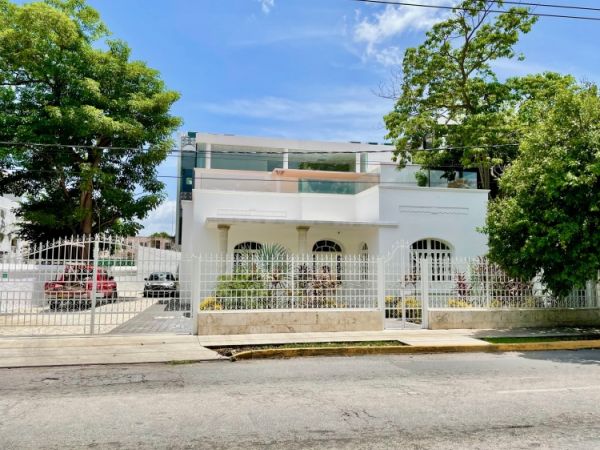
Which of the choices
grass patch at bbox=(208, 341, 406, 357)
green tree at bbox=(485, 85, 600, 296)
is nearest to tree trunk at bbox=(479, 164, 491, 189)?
green tree at bbox=(485, 85, 600, 296)

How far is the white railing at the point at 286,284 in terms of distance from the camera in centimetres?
1237

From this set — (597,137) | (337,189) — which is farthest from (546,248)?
(337,189)

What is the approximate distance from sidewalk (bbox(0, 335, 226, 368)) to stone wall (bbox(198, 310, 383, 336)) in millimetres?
624

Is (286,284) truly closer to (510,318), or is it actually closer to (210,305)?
(210,305)

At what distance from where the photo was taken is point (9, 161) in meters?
22.9

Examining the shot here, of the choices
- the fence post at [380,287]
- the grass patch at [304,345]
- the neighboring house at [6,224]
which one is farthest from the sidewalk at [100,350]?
the neighboring house at [6,224]

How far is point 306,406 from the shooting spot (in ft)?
20.1

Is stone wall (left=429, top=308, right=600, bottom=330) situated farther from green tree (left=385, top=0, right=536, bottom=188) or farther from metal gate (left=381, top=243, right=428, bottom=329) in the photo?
green tree (left=385, top=0, right=536, bottom=188)

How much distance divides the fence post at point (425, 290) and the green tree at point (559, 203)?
1.85 meters

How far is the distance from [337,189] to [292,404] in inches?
662

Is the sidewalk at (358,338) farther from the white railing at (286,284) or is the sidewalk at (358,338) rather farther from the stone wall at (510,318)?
the white railing at (286,284)

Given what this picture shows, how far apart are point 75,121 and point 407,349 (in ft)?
58.7

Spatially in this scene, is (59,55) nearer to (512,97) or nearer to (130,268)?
(130,268)

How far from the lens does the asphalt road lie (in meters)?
4.90
